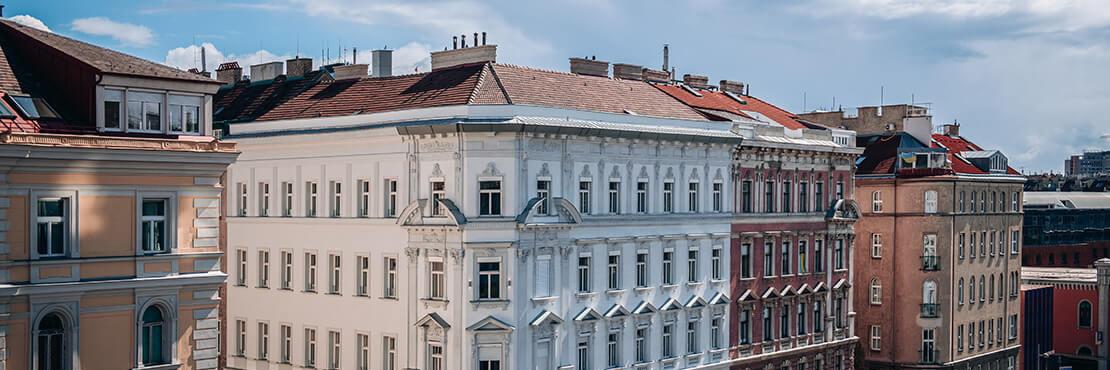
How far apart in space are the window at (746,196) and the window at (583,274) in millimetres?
12200

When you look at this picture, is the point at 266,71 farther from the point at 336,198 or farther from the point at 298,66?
the point at 336,198

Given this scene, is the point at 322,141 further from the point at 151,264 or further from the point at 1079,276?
the point at 1079,276

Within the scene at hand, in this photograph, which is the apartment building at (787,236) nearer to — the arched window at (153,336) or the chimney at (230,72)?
the chimney at (230,72)

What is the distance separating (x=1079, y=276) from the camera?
103 metres

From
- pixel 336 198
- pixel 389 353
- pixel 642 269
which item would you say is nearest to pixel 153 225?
pixel 389 353

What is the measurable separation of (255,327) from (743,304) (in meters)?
22.5

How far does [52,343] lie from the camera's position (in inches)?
1453

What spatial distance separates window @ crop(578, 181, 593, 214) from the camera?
53.8 m

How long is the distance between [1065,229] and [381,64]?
7879 cm

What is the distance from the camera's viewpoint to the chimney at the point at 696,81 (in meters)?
74.1

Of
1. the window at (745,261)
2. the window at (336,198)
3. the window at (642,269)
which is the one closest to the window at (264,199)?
the window at (336,198)

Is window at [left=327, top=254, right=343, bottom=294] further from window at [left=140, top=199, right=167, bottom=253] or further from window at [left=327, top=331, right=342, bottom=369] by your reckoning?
window at [left=140, top=199, right=167, bottom=253]

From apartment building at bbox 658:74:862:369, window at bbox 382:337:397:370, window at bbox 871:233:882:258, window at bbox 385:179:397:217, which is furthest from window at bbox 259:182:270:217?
window at bbox 871:233:882:258

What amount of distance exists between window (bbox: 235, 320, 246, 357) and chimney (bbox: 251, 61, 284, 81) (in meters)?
12.6
